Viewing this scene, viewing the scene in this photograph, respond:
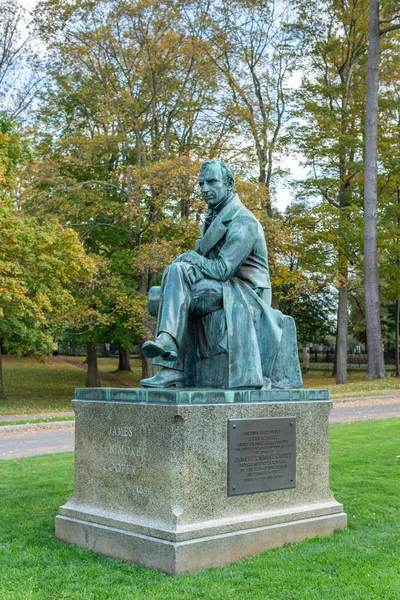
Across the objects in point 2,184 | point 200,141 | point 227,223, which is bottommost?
point 227,223

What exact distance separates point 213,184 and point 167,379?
183cm

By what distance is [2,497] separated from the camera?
800 centimetres

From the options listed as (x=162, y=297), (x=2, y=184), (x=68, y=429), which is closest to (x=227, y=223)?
(x=162, y=297)

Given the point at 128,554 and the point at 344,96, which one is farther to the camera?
the point at 344,96

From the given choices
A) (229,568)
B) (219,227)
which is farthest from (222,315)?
(229,568)

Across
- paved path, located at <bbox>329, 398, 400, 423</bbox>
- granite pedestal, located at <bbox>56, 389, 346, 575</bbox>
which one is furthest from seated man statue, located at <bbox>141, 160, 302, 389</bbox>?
paved path, located at <bbox>329, 398, 400, 423</bbox>

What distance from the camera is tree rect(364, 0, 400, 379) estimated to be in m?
26.8

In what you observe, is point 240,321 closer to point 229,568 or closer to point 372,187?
point 229,568

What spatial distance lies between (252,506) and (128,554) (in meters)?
1.03

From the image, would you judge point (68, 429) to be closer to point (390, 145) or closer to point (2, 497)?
point (2, 497)

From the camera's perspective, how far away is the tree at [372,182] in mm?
26766

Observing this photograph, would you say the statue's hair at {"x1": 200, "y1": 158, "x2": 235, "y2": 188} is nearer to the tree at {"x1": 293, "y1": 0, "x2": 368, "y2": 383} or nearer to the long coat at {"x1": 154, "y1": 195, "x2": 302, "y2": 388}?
the long coat at {"x1": 154, "y1": 195, "x2": 302, "y2": 388}

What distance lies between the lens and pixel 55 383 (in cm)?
3566

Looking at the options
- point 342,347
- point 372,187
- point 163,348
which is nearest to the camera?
point 163,348
